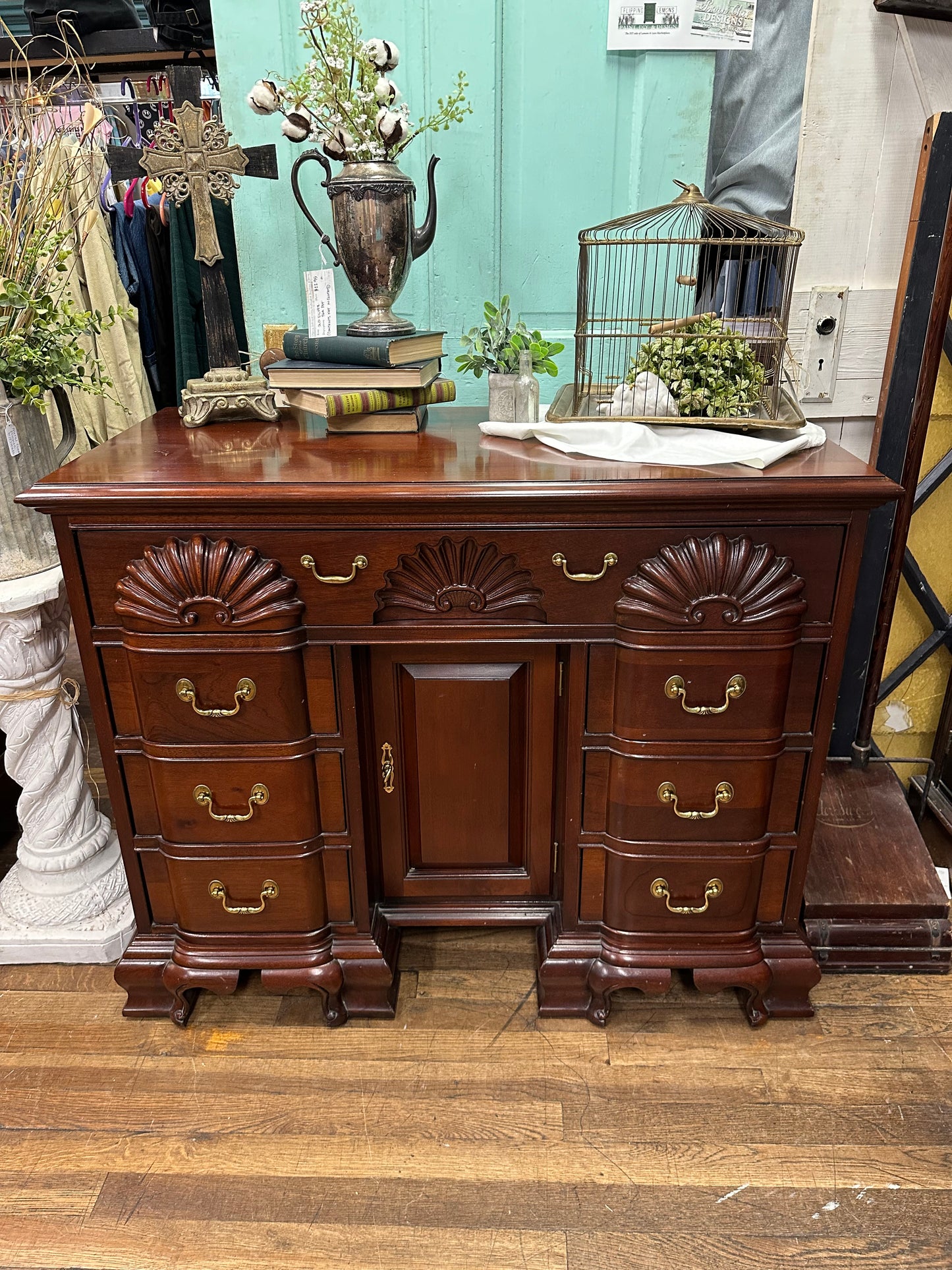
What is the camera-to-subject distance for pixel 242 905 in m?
1.54

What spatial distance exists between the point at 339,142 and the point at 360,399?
43 cm

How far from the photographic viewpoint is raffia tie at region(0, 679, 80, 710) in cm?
162

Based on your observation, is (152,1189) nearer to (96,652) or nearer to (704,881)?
(96,652)

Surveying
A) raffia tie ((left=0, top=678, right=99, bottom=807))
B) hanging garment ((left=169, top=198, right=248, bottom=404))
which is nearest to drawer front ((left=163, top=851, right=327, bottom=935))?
raffia tie ((left=0, top=678, right=99, bottom=807))

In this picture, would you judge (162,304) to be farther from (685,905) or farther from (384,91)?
(685,905)

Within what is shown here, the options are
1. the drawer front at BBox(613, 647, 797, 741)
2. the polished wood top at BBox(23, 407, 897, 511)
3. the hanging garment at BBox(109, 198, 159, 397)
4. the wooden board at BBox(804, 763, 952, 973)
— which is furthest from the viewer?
the hanging garment at BBox(109, 198, 159, 397)

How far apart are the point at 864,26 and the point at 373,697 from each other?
1.52 m

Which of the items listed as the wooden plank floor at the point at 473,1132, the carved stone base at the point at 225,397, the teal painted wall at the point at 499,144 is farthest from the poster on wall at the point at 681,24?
the wooden plank floor at the point at 473,1132

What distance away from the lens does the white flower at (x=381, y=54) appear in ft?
4.59

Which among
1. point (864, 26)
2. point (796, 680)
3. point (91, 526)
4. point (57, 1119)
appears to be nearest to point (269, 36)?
point (91, 526)

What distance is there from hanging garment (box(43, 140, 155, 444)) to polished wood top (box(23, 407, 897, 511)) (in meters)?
1.36

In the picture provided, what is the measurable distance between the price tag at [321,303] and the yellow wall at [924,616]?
1.27 metres

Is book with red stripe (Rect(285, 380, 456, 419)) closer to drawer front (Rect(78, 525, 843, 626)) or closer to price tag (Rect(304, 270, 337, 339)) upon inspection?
price tag (Rect(304, 270, 337, 339))

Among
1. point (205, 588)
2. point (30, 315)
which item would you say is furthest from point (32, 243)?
point (205, 588)
